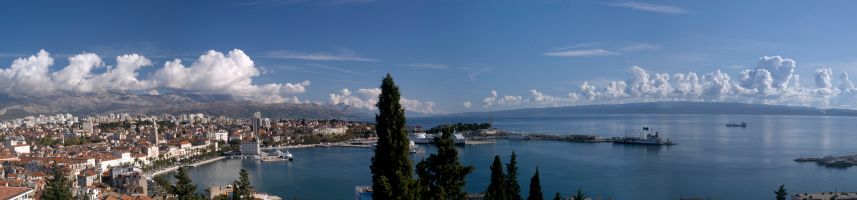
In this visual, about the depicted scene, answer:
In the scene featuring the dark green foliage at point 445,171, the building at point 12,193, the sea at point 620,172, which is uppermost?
the dark green foliage at point 445,171

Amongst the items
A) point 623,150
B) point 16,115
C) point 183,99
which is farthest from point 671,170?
point 183,99

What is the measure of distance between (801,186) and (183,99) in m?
159

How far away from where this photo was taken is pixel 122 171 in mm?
14945

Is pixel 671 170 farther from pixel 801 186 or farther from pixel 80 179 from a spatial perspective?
pixel 80 179

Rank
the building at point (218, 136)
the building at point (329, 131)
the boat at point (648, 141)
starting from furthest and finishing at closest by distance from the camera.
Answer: the building at point (329, 131), the building at point (218, 136), the boat at point (648, 141)

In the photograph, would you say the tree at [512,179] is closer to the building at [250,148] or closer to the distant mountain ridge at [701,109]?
the building at [250,148]

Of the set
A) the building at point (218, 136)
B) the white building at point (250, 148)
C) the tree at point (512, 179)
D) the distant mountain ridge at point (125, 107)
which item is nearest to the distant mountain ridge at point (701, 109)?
the distant mountain ridge at point (125, 107)

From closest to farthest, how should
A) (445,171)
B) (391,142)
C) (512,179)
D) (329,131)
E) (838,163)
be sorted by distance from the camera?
(391,142) < (445,171) < (512,179) < (838,163) < (329,131)

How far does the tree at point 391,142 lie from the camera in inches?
137

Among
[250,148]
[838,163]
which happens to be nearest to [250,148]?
[250,148]

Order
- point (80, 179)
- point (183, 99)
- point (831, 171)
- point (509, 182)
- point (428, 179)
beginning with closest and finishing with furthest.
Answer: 1. point (428, 179)
2. point (509, 182)
3. point (80, 179)
4. point (831, 171)
5. point (183, 99)

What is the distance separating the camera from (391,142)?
3504 millimetres

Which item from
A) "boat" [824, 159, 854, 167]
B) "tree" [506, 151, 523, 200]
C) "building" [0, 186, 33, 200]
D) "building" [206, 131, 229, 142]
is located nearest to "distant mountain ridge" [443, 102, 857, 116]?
"building" [206, 131, 229, 142]

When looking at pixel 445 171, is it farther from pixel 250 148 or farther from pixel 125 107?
pixel 125 107
